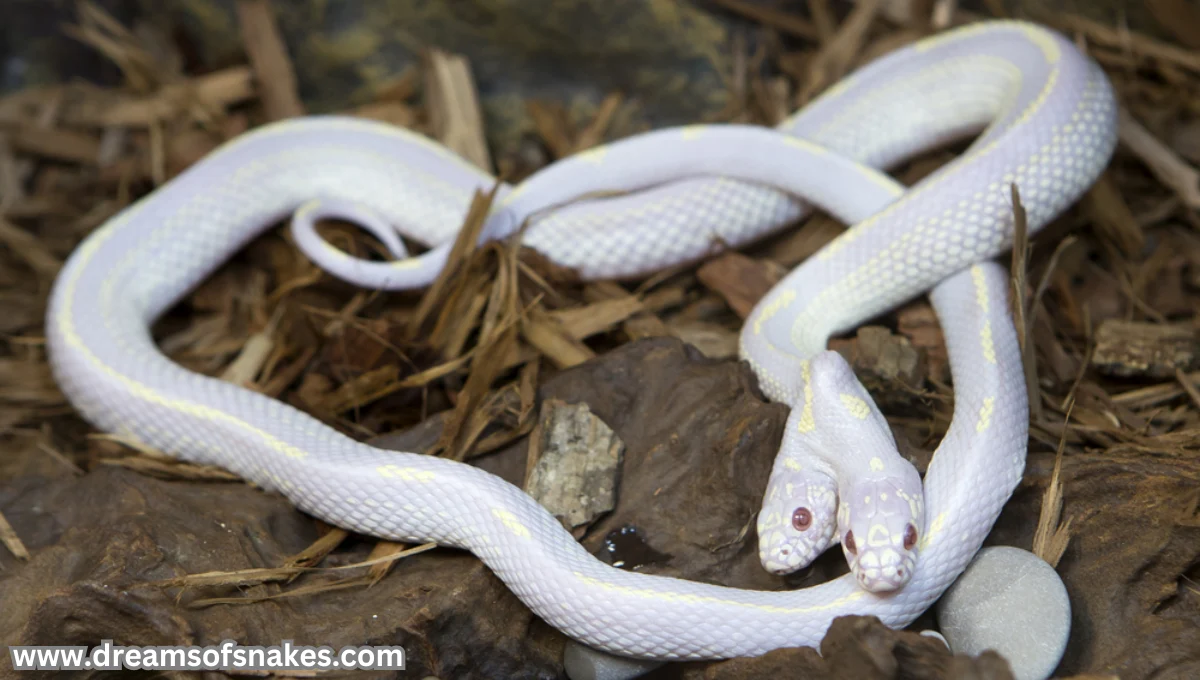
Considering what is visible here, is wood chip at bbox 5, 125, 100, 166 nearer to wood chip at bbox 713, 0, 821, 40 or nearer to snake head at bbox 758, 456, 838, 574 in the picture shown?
wood chip at bbox 713, 0, 821, 40

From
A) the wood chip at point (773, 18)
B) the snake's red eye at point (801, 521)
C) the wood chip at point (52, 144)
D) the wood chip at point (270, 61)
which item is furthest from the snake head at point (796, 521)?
the wood chip at point (52, 144)

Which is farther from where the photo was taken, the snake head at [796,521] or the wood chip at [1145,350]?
the wood chip at [1145,350]

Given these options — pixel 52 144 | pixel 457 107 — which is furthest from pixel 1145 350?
pixel 52 144

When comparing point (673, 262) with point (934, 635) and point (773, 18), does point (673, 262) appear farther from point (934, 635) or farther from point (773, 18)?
point (934, 635)

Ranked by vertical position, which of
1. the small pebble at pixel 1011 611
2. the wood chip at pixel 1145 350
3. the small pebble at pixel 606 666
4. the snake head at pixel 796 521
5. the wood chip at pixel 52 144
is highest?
the wood chip at pixel 52 144

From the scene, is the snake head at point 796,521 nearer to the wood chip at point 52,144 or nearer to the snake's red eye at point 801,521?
the snake's red eye at point 801,521

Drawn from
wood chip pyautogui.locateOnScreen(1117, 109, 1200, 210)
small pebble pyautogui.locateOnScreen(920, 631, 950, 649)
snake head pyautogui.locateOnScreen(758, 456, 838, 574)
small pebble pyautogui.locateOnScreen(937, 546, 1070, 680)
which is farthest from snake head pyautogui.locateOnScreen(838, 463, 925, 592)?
wood chip pyautogui.locateOnScreen(1117, 109, 1200, 210)

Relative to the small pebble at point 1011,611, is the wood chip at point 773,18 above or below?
above
